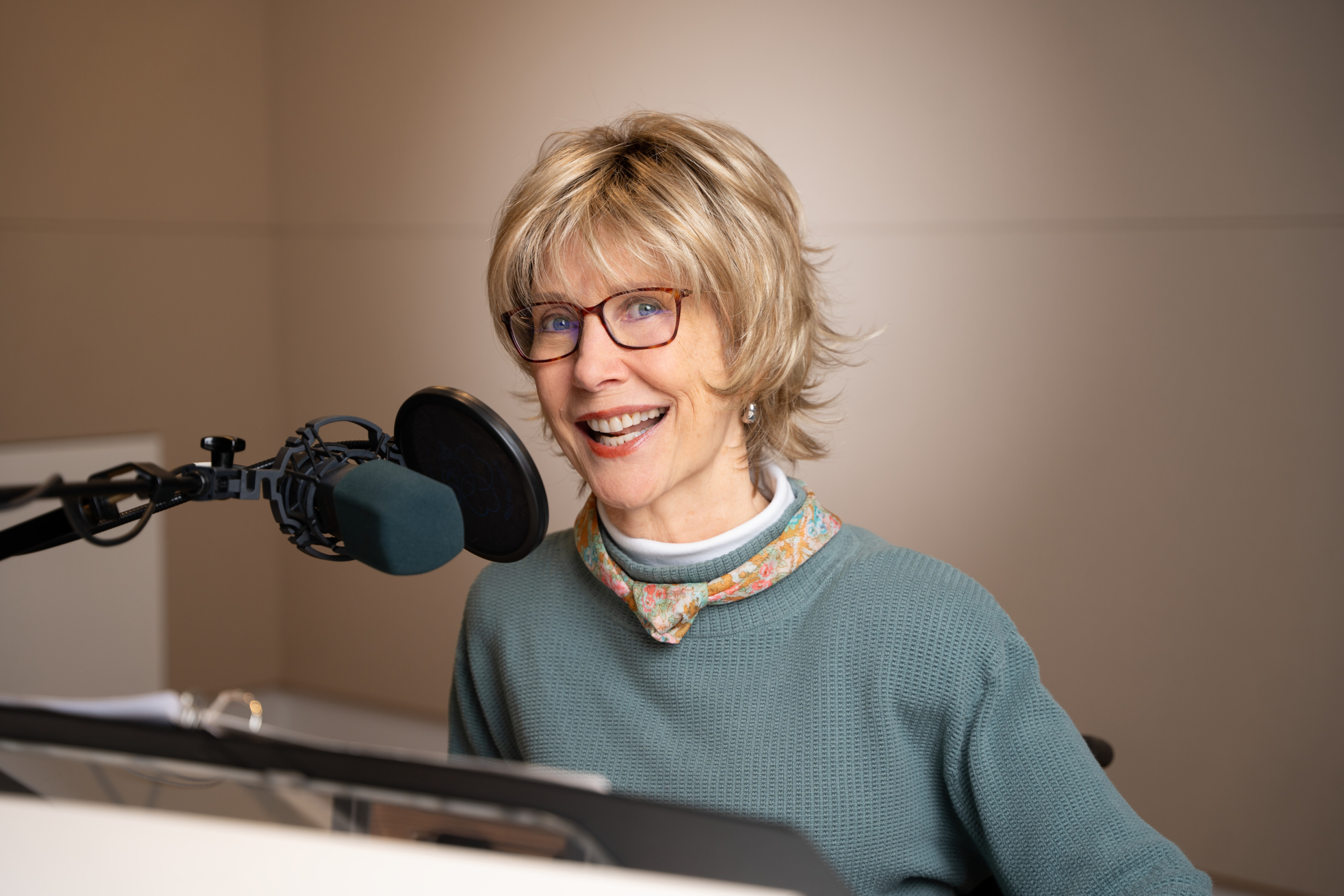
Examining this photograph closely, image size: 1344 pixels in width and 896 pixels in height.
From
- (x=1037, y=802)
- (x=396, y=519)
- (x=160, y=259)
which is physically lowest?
(x=1037, y=802)

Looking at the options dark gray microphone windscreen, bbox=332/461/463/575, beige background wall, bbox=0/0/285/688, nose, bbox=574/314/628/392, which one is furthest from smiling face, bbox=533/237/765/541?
beige background wall, bbox=0/0/285/688

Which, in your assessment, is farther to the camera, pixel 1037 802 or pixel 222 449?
pixel 1037 802

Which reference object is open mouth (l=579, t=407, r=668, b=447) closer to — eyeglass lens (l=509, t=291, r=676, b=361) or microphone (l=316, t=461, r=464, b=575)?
eyeglass lens (l=509, t=291, r=676, b=361)

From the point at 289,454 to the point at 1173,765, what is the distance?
7.35 feet

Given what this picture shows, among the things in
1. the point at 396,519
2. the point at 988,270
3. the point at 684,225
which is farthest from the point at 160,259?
the point at 396,519

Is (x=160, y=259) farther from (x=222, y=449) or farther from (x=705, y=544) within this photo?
(x=222, y=449)

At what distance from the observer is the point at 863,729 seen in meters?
1.07

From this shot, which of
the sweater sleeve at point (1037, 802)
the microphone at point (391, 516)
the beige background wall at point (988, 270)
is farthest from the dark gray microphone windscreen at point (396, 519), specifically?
the beige background wall at point (988, 270)

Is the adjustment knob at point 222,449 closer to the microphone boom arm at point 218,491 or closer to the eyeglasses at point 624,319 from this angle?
the microphone boom arm at point 218,491

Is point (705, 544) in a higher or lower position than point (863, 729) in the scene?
higher

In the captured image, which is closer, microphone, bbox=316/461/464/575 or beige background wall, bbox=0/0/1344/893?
microphone, bbox=316/461/464/575

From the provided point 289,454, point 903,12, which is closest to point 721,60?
point 903,12

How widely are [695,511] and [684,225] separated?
0.32 meters

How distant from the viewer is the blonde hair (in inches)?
43.8
